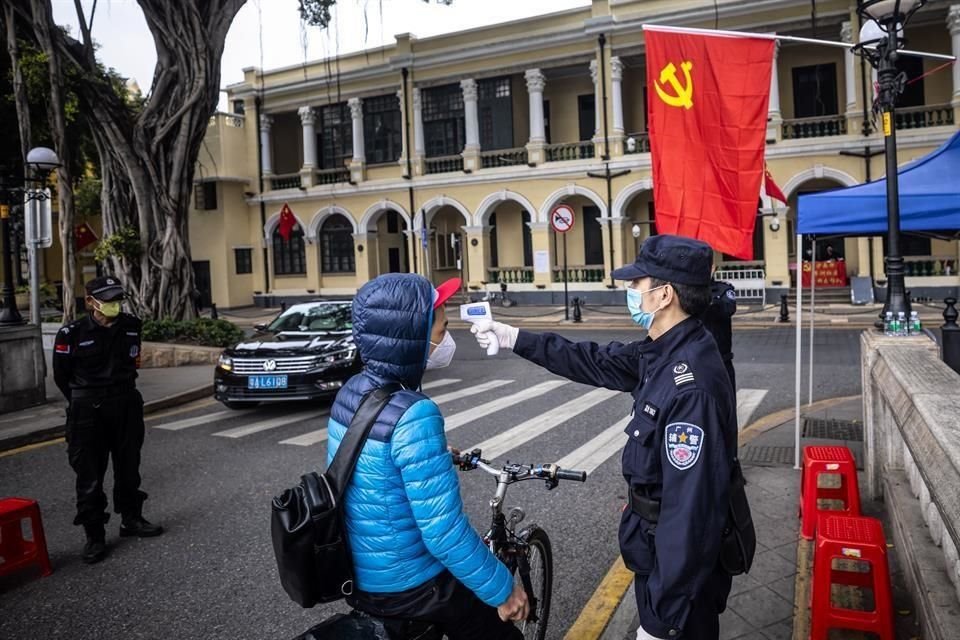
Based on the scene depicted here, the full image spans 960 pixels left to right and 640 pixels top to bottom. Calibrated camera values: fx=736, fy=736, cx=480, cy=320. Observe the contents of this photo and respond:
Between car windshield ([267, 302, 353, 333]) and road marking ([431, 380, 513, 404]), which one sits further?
car windshield ([267, 302, 353, 333])

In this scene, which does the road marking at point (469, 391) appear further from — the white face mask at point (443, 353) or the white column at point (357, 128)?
the white column at point (357, 128)

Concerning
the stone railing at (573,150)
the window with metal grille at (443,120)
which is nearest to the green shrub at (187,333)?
the stone railing at (573,150)

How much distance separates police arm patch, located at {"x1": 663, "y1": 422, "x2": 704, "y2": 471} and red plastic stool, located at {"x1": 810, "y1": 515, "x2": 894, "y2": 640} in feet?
5.44

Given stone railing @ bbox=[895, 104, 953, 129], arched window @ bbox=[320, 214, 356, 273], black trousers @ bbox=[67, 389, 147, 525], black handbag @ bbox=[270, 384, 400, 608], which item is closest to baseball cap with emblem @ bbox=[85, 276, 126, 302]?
black trousers @ bbox=[67, 389, 147, 525]

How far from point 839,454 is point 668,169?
8.12 ft

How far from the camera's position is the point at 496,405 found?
391 inches

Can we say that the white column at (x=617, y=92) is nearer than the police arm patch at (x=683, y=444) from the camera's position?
No

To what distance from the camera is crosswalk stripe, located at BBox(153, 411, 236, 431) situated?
9328 millimetres

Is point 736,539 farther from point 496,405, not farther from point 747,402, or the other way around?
point 747,402

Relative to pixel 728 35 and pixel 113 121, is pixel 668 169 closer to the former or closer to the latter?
pixel 728 35

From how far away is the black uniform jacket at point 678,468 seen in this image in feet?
7.37

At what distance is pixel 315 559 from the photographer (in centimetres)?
219

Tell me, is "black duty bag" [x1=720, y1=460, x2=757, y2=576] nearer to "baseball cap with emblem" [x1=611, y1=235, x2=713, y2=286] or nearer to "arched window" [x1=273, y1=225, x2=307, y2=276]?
"baseball cap with emblem" [x1=611, y1=235, x2=713, y2=286]

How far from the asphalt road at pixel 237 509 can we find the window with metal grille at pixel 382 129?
2219 centimetres
